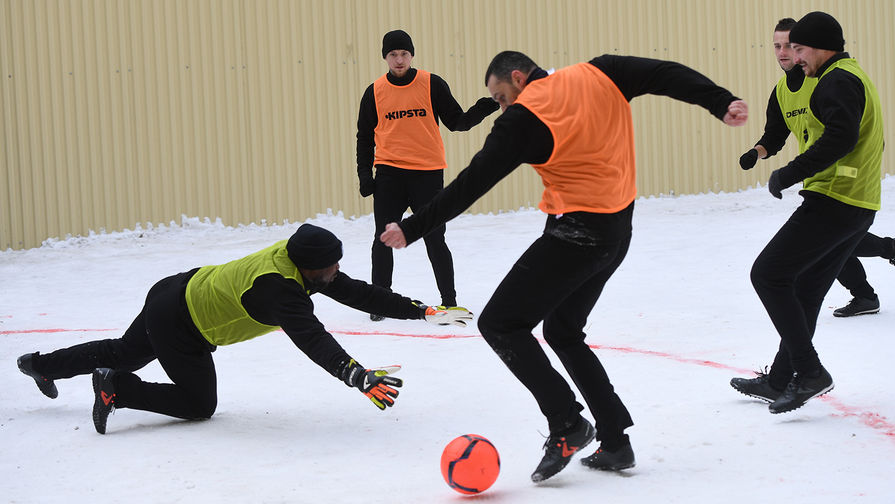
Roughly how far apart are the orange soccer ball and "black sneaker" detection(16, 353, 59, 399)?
2.24 meters

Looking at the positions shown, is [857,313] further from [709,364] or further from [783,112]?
[783,112]

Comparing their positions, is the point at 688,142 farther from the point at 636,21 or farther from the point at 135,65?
the point at 135,65

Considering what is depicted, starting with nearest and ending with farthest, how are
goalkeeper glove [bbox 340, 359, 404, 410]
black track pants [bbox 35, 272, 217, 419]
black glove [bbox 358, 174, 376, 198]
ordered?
goalkeeper glove [bbox 340, 359, 404, 410] < black track pants [bbox 35, 272, 217, 419] < black glove [bbox 358, 174, 376, 198]

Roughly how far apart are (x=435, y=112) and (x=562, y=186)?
3639 mm

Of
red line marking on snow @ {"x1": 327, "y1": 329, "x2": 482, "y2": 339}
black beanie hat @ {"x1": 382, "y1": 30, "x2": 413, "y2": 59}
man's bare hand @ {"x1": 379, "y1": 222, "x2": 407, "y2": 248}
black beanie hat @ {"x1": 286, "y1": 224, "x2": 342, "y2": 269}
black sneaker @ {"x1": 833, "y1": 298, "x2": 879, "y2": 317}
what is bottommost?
red line marking on snow @ {"x1": 327, "y1": 329, "x2": 482, "y2": 339}

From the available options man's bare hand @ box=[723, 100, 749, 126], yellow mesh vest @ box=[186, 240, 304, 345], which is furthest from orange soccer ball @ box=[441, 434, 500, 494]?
man's bare hand @ box=[723, 100, 749, 126]

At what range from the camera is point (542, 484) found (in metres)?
3.62

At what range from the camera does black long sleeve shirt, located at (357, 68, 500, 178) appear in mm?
6930

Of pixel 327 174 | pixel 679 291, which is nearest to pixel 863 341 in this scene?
pixel 679 291

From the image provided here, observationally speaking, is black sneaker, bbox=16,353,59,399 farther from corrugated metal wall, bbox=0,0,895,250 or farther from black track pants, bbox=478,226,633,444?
corrugated metal wall, bbox=0,0,895,250

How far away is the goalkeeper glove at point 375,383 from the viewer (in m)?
3.84

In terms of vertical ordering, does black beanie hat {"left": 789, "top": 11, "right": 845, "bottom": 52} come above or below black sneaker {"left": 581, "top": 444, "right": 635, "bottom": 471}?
above

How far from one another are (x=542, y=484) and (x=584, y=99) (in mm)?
1376

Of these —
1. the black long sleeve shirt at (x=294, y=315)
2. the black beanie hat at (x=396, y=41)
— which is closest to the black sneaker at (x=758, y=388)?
the black long sleeve shirt at (x=294, y=315)
